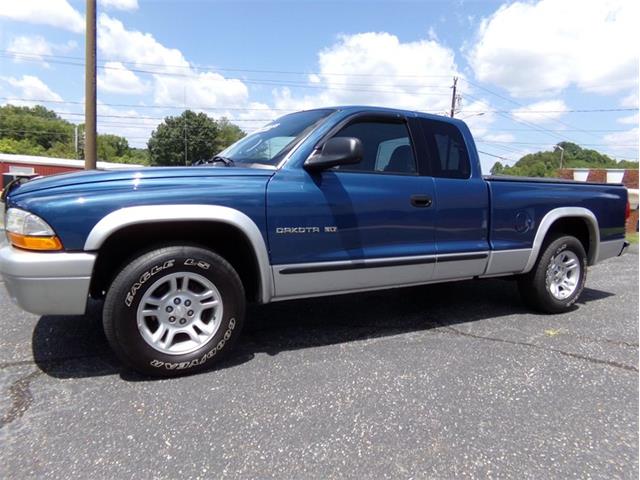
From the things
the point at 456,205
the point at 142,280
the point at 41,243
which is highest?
the point at 456,205

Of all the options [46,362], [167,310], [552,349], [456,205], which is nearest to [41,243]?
[167,310]

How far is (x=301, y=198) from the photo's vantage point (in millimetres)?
2914

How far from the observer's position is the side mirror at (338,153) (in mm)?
2811

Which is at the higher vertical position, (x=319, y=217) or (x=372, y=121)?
(x=372, y=121)

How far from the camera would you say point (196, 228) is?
2.81 meters

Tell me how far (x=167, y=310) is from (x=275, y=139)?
151 cm

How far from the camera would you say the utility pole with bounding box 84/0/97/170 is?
11.6 meters

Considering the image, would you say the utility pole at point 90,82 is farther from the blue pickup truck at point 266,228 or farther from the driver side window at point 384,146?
the driver side window at point 384,146

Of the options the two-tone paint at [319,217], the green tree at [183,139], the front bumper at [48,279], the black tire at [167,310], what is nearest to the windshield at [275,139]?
the two-tone paint at [319,217]

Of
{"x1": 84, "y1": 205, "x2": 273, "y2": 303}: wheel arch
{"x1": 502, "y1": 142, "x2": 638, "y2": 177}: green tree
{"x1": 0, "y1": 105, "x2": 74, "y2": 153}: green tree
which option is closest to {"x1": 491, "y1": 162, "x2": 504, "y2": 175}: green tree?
{"x1": 84, "y1": 205, "x2": 273, "y2": 303}: wheel arch

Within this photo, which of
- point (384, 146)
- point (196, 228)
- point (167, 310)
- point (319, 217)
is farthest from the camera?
point (384, 146)

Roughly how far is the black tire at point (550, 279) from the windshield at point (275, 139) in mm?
2481

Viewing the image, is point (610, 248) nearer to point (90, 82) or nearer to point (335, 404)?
point (335, 404)

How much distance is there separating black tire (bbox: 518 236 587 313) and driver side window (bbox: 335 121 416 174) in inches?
67.0
